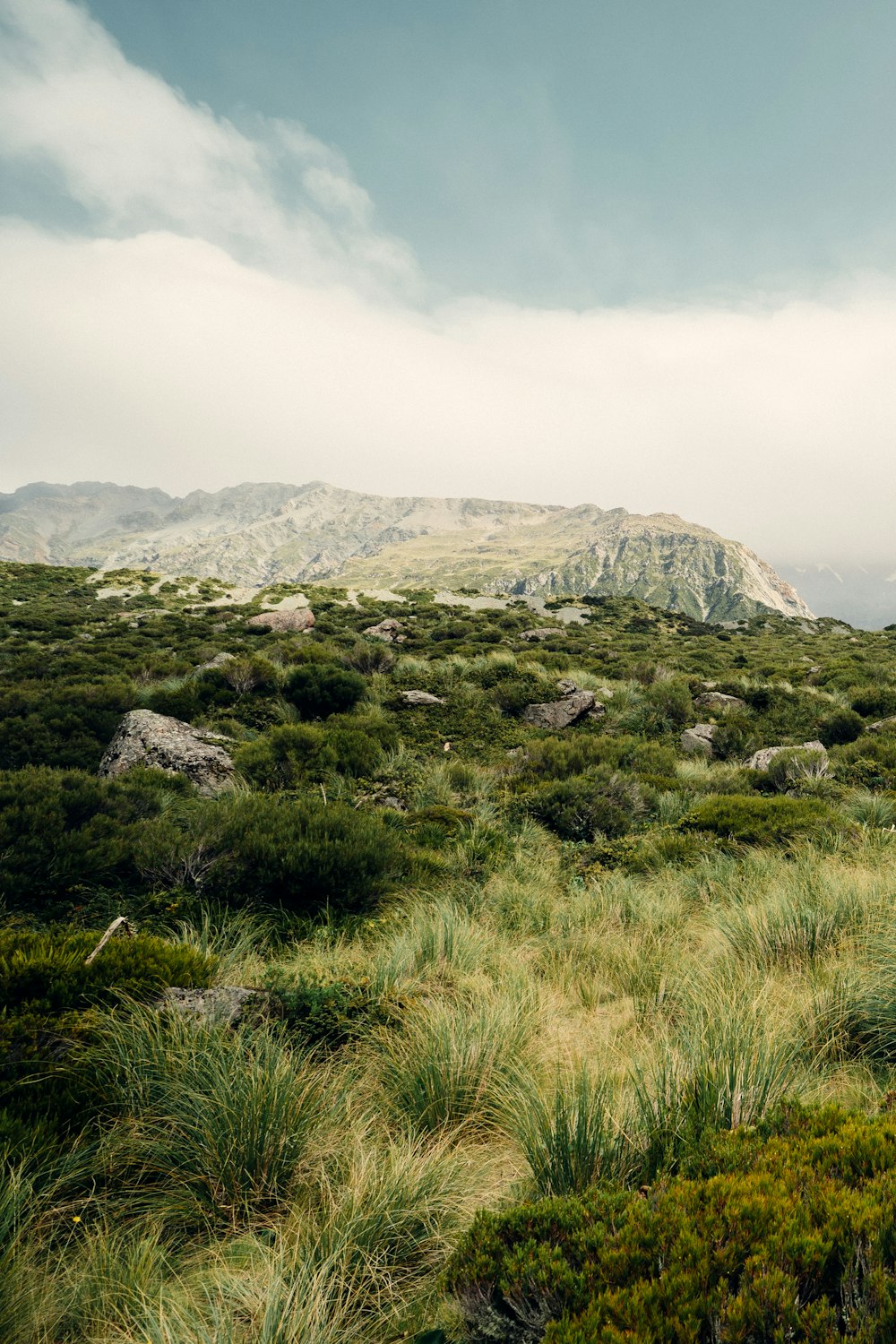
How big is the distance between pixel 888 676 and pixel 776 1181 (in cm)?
2303

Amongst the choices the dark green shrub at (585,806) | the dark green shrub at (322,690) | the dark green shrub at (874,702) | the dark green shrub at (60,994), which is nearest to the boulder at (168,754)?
the dark green shrub at (322,690)

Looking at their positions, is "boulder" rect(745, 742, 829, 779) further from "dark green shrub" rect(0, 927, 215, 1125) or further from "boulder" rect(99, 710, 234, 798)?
"dark green shrub" rect(0, 927, 215, 1125)

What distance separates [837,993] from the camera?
153 inches

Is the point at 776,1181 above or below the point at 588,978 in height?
above

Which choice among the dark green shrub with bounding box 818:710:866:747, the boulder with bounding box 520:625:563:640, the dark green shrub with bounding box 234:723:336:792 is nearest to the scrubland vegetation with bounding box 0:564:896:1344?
the dark green shrub with bounding box 234:723:336:792

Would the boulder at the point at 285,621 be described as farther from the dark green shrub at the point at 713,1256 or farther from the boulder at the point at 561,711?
the dark green shrub at the point at 713,1256

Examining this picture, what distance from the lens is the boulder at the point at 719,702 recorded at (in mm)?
16719

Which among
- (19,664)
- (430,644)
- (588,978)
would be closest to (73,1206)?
(588,978)

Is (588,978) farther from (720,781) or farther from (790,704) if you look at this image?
(790,704)

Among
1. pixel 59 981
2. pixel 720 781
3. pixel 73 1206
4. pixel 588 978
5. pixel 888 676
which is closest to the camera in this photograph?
pixel 73 1206

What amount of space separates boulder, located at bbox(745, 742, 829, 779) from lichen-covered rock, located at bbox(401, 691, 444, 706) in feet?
24.3

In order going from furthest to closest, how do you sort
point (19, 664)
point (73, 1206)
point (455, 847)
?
point (19, 664) → point (455, 847) → point (73, 1206)

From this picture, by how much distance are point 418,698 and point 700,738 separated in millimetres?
7030

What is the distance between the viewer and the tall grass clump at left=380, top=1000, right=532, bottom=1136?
3.18 meters
